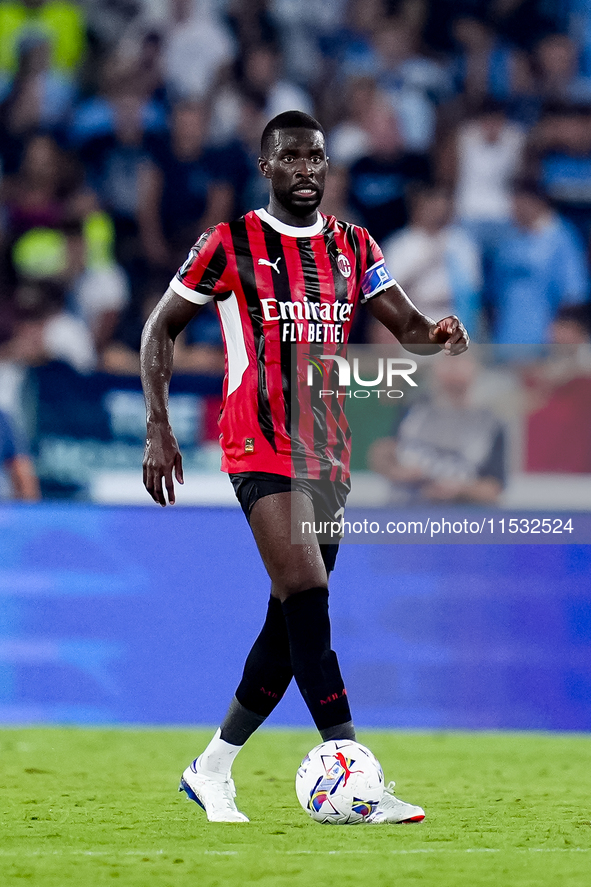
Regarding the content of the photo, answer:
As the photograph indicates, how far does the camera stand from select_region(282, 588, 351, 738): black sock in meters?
4.18

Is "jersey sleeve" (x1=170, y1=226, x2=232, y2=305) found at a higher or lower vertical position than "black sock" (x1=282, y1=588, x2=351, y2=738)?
higher

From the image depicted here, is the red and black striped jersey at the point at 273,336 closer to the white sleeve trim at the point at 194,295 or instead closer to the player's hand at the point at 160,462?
the white sleeve trim at the point at 194,295

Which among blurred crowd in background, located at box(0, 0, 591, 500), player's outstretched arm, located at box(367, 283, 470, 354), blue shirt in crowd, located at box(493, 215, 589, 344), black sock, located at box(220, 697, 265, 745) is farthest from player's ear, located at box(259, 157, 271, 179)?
blue shirt in crowd, located at box(493, 215, 589, 344)

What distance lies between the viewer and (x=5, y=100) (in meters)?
11.3

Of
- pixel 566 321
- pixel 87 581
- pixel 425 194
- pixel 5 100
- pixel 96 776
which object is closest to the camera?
pixel 96 776

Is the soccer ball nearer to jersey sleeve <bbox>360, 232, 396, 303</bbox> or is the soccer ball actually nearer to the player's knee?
the player's knee

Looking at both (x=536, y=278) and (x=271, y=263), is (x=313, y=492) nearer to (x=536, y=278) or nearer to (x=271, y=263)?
(x=271, y=263)

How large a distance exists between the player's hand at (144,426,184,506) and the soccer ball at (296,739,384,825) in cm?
93

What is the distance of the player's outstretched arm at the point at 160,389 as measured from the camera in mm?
4293

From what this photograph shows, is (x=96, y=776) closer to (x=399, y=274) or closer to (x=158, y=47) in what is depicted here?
(x=399, y=274)

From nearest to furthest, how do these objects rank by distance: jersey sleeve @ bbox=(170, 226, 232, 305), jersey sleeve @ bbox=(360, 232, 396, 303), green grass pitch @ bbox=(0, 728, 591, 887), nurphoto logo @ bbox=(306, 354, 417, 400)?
1. green grass pitch @ bbox=(0, 728, 591, 887)
2. jersey sleeve @ bbox=(170, 226, 232, 305)
3. jersey sleeve @ bbox=(360, 232, 396, 303)
4. nurphoto logo @ bbox=(306, 354, 417, 400)

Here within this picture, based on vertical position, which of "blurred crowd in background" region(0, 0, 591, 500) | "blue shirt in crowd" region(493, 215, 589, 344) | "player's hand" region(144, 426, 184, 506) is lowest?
"player's hand" region(144, 426, 184, 506)

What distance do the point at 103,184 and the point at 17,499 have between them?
4.14 metres

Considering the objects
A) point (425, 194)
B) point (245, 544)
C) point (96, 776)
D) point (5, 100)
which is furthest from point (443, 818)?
point (5, 100)
